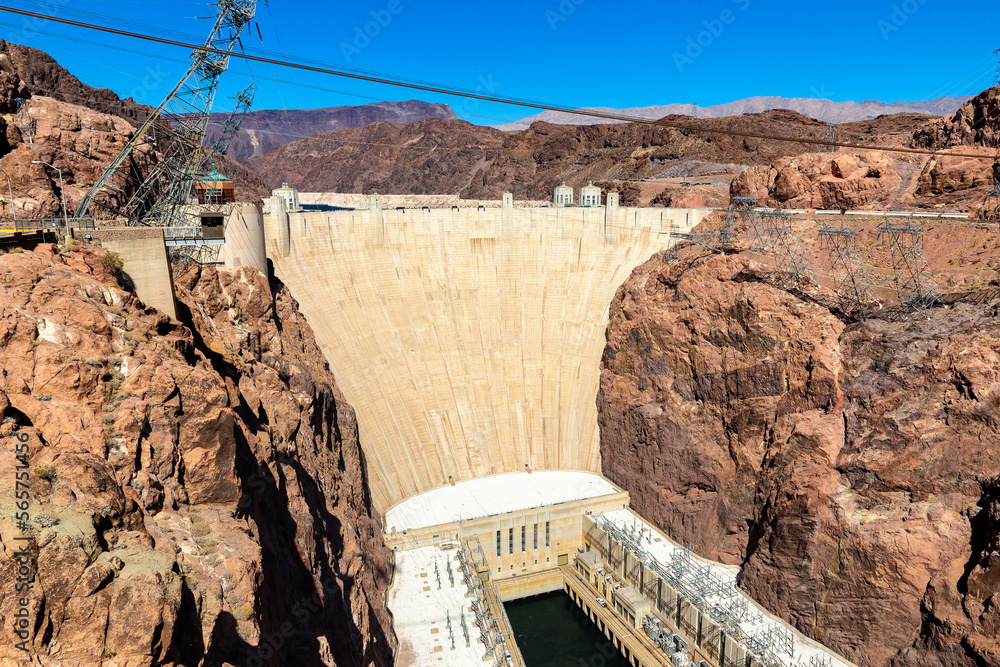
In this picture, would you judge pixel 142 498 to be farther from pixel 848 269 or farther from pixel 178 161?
pixel 848 269

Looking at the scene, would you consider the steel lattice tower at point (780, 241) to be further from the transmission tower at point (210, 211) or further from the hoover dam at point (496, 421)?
the transmission tower at point (210, 211)

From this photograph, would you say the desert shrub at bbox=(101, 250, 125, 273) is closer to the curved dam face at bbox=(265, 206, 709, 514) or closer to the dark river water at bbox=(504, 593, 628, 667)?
the curved dam face at bbox=(265, 206, 709, 514)

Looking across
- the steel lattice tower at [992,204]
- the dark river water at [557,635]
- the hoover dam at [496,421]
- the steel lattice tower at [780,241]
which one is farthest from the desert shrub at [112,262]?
the steel lattice tower at [992,204]

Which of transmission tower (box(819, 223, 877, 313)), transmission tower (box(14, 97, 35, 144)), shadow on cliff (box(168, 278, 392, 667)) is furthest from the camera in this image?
transmission tower (box(819, 223, 877, 313))

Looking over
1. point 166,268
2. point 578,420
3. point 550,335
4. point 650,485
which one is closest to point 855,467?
point 650,485

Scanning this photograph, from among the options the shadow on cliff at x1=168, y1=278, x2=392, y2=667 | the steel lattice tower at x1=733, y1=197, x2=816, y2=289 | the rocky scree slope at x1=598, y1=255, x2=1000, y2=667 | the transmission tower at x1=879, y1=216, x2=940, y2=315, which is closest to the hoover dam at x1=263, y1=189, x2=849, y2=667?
the rocky scree slope at x1=598, y1=255, x2=1000, y2=667

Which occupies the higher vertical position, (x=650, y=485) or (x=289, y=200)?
(x=289, y=200)

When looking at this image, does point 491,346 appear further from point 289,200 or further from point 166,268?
point 166,268
